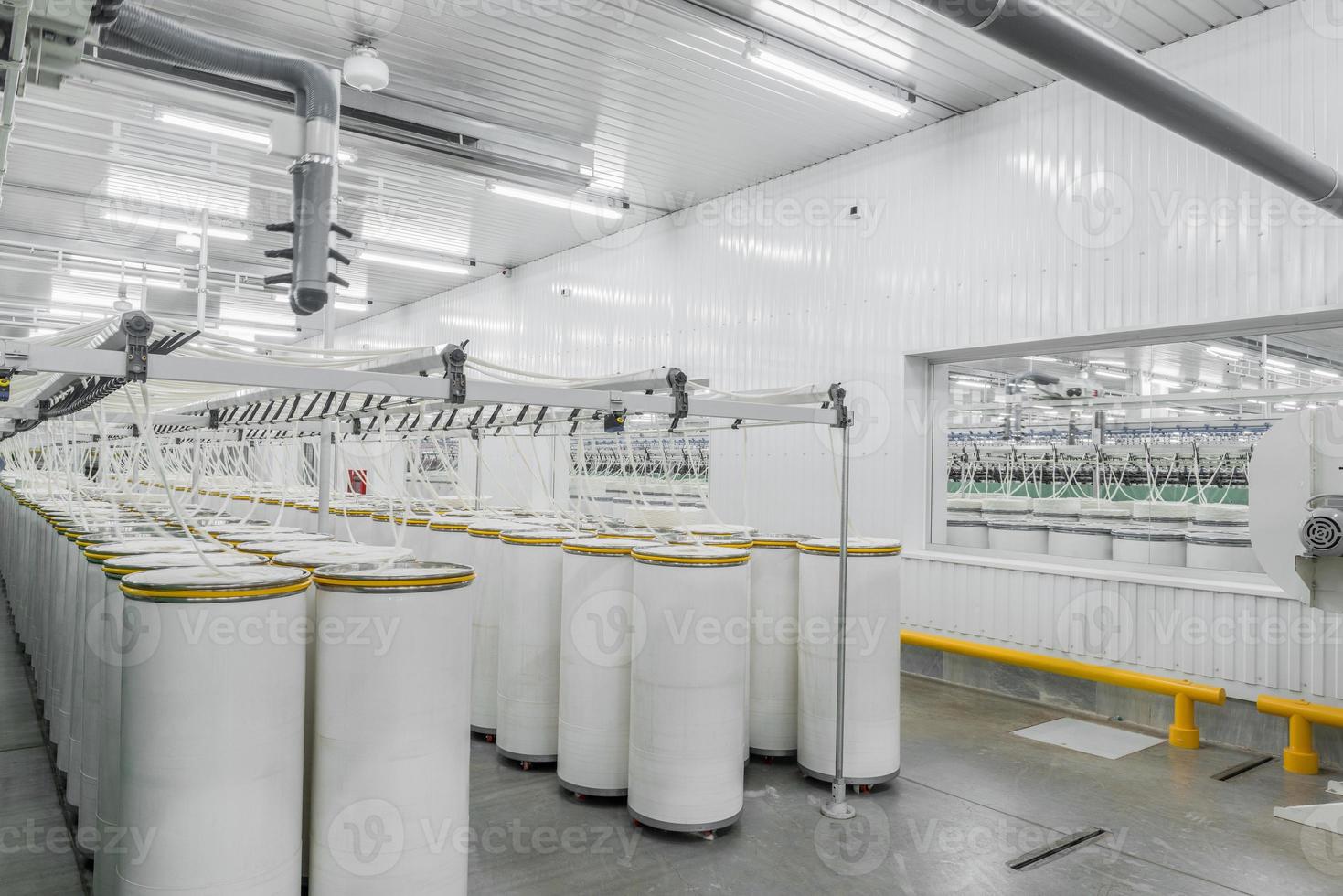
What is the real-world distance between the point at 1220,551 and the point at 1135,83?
3.31 m

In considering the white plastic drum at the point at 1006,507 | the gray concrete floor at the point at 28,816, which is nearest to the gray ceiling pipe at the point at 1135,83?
the white plastic drum at the point at 1006,507

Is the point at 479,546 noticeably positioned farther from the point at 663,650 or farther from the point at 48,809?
the point at 48,809

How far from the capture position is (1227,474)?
18.1ft

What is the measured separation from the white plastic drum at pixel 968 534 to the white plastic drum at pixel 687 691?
3.43 meters

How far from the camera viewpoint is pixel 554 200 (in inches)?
298

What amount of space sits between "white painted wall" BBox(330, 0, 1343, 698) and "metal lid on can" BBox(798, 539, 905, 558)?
2.07 feet

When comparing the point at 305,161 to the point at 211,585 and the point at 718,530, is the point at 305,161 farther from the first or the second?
the point at 718,530

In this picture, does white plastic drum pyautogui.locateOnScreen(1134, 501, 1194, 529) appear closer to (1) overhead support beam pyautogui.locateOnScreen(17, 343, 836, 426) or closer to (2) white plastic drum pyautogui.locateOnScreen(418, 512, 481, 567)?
(1) overhead support beam pyautogui.locateOnScreen(17, 343, 836, 426)

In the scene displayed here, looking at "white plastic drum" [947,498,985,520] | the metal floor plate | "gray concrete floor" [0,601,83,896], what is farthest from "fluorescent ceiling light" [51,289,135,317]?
the metal floor plate

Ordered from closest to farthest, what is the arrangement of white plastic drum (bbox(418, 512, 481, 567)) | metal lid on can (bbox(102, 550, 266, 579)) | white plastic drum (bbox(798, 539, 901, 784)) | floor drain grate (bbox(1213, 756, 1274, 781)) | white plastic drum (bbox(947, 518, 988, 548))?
metal lid on can (bbox(102, 550, 266, 579)) < white plastic drum (bbox(798, 539, 901, 784)) < floor drain grate (bbox(1213, 756, 1274, 781)) < white plastic drum (bbox(418, 512, 481, 567)) < white plastic drum (bbox(947, 518, 988, 548))

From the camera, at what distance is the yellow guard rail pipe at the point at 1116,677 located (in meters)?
4.57

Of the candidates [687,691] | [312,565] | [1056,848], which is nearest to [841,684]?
[687,691]

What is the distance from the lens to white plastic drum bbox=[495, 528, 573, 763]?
13.1ft

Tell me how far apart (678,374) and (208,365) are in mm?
1577
